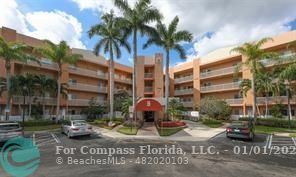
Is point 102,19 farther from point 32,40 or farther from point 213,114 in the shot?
point 213,114

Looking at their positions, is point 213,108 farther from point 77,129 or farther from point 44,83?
point 44,83

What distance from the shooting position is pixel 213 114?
1373 inches

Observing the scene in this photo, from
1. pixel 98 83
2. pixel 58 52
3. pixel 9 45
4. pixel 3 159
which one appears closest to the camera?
pixel 3 159

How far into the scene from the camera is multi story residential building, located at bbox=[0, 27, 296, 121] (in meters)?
33.9

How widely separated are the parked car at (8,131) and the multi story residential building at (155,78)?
17.7 meters

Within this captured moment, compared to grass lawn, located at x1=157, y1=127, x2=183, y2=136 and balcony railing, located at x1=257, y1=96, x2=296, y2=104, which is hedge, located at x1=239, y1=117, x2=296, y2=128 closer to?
balcony railing, located at x1=257, y1=96, x2=296, y2=104

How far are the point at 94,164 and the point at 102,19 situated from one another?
25495 mm

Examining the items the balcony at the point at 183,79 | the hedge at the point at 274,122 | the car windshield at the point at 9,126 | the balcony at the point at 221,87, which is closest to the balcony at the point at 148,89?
the balcony at the point at 183,79

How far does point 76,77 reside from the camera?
4259cm

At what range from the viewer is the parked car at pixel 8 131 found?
1492 centimetres

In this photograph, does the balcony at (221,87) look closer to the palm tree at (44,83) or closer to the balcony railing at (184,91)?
the balcony railing at (184,91)

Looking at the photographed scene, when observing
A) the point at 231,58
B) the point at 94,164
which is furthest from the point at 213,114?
the point at 94,164

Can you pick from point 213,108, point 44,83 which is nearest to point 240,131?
point 213,108

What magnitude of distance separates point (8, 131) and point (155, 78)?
28805mm
